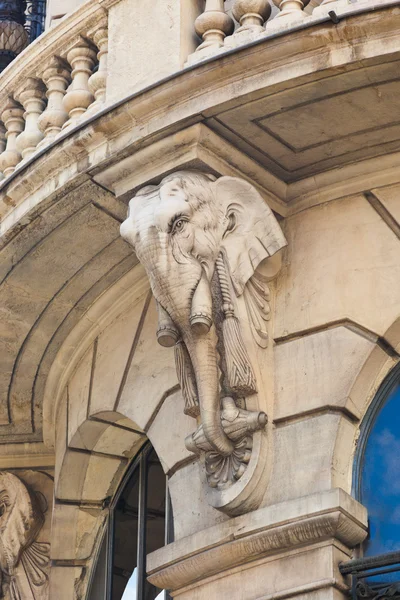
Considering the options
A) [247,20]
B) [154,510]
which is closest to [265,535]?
[154,510]

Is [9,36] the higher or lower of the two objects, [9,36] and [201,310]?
the higher

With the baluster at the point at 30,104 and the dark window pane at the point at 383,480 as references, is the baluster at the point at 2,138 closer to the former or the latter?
the baluster at the point at 30,104

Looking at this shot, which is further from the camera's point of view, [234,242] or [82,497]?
[82,497]

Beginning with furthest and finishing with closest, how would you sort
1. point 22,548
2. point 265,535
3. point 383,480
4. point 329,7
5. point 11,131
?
point 22,548
point 11,131
point 383,480
point 329,7
point 265,535

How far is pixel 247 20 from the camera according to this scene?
27.5 feet

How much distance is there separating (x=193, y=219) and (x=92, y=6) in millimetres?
1694

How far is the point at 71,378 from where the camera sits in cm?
986

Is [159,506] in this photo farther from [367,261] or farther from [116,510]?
[367,261]

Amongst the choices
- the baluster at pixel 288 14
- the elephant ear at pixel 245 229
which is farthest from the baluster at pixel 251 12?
the elephant ear at pixel 245 229

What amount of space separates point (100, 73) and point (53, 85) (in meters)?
0.52

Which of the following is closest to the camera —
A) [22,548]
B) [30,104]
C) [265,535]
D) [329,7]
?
[265,535]

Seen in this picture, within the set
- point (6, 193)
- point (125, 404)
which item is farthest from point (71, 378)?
point (6, 193)

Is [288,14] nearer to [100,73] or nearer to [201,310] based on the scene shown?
[100,73]

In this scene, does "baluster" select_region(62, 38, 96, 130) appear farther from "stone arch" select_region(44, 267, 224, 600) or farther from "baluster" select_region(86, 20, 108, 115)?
"stone arch" select_region(44, 267, 224, 600)
